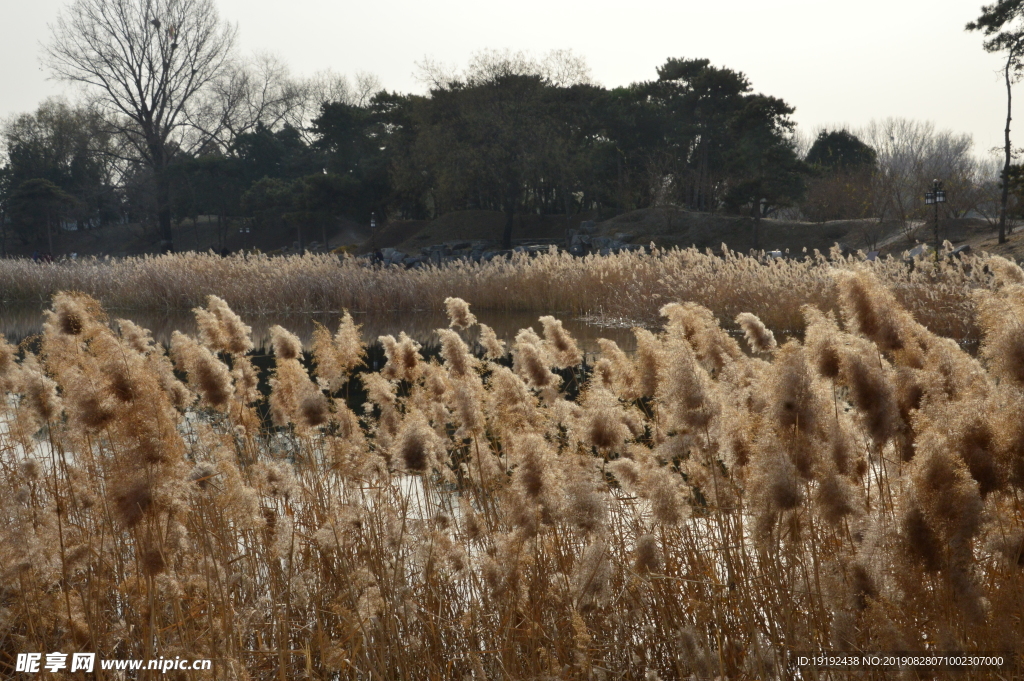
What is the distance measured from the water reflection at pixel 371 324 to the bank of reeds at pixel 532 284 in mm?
384

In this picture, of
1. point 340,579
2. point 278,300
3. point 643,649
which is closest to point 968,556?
point 643,649

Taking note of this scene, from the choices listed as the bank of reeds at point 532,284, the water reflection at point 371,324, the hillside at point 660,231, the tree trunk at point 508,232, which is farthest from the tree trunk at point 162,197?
the water reflection at point 371,324

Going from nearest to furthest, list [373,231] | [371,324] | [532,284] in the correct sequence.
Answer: [371,324]
[532,284]
[373,231]

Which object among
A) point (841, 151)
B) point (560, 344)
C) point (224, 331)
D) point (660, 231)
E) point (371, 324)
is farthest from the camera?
point (841, 151)

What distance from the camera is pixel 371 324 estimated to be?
50.4ft

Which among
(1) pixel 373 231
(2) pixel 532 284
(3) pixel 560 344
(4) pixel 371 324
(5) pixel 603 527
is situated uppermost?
(1) pixel 373 231

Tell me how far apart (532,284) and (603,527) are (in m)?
14.6

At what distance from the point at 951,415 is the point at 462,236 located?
34853mm

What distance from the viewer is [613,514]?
2971mm

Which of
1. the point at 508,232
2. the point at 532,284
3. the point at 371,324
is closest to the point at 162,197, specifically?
the point at 508,232

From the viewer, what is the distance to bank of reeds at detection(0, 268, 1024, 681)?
1.86 metres

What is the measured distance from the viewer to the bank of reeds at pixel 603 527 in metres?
1.86

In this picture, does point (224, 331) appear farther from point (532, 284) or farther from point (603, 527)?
point (532, 284)

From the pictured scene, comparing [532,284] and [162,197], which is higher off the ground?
[162,197]
